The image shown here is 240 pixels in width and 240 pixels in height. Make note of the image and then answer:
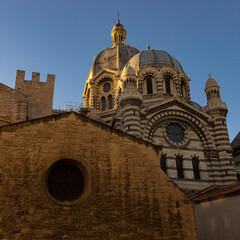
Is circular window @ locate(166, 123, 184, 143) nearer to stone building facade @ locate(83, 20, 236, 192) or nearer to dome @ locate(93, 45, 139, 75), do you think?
stone building facade @ locate(83, 20, 236, 192)

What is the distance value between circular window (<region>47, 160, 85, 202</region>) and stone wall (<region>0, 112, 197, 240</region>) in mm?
327

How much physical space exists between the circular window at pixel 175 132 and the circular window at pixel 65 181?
14196mm

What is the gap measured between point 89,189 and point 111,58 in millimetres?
30266

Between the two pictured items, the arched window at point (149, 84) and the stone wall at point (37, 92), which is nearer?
the stone wall at point (37, 92)

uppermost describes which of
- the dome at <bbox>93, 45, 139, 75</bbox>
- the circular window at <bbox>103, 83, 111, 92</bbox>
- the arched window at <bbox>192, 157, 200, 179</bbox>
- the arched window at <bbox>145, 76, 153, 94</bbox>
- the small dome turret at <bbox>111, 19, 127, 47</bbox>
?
the small dome turret at <bbox>111, 19, 127, 47</bbox>

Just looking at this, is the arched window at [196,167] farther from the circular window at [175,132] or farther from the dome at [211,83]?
the dome at [211,83]

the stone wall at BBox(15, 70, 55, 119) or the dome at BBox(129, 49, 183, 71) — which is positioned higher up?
the dome at BBox(129, 49, 183, 71)

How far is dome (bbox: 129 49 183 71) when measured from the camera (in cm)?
3042

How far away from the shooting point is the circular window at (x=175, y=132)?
2334 centimetres

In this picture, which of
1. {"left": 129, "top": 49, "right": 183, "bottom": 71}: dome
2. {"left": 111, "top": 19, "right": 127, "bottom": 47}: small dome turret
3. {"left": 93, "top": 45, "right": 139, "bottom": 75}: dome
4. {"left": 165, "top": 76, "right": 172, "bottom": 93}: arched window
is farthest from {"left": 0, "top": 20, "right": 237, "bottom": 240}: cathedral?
{"left": 111, "top": 19, "right": 127, "bottom": 47}: small dome turret

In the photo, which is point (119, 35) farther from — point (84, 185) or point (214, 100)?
point (84, 185)

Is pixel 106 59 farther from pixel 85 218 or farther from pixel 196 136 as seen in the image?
pixel 85 218

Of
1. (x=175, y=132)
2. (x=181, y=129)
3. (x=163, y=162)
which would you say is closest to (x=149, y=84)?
(x=181, y=129)

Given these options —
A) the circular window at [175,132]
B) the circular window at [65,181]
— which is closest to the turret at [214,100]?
the circular window at [175,132]
